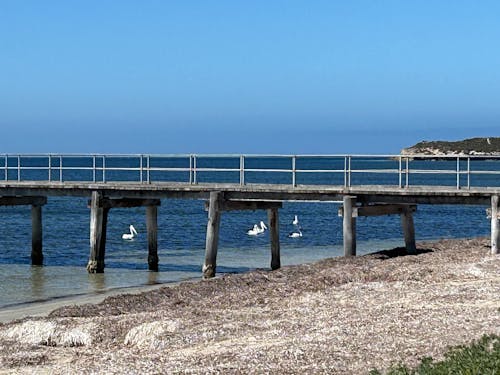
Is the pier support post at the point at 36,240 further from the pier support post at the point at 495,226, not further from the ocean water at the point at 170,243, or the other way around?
the pier support post at the point at 495,226

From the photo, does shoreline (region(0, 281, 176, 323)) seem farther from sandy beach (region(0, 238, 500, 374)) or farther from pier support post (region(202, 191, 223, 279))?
sandy beach (region(0, 238, 500, 374))

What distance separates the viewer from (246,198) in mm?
29766

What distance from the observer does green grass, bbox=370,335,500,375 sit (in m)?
10.6

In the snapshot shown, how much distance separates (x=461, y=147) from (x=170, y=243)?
422 ft

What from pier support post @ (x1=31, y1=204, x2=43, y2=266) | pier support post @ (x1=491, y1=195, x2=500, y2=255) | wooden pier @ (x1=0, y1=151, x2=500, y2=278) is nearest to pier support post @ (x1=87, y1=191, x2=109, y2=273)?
wooden pier @ (x1=0, y1=151, x2=500, y2=278)

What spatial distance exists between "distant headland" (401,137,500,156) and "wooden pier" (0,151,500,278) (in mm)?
122136

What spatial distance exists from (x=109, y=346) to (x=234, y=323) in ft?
6.52

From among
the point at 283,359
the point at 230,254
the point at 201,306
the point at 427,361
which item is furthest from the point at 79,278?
the point at 427,361

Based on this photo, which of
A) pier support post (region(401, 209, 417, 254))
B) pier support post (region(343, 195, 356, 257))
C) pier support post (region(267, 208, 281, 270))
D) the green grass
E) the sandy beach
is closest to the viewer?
the green grass

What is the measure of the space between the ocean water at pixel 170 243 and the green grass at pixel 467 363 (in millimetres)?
15876

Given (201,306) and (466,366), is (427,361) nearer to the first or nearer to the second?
(466,366)

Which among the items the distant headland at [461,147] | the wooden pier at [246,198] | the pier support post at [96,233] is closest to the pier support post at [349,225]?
the wooden pier at [246,198]

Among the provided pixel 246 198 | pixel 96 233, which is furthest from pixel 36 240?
pixel 246 198

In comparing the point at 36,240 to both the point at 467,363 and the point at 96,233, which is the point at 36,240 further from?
the point at 467,363
